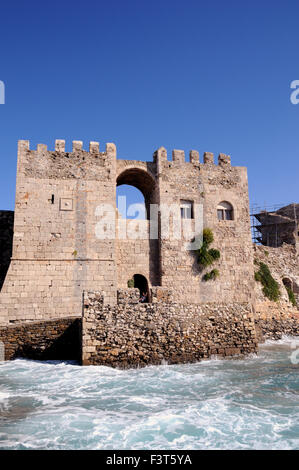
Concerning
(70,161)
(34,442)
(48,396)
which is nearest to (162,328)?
(48,396)

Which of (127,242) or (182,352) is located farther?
(127,242)

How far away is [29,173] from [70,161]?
208 centimetres

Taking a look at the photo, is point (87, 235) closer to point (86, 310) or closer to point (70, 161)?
point (70, 161)

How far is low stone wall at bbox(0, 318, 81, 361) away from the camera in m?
12.7

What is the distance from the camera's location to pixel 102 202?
17578mm

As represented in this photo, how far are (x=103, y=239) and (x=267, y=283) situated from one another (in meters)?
11.5

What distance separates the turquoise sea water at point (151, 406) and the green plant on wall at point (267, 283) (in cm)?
1057

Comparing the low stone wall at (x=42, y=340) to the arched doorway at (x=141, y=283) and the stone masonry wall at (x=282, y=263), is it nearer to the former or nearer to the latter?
the arched doorway at (x=141, y=283)

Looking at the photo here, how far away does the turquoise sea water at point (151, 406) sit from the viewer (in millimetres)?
5730

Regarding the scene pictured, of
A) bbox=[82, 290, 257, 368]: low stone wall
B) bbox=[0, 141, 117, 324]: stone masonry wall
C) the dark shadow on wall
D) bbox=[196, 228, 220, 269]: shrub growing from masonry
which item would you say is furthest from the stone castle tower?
bbox=[82, 290, 257, 368]: low stone wall

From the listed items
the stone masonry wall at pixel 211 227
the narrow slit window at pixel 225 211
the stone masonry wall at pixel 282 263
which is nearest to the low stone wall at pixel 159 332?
the stone masonry wall at pixel 211 227

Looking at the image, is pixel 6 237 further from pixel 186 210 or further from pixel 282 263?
pixel 282 263

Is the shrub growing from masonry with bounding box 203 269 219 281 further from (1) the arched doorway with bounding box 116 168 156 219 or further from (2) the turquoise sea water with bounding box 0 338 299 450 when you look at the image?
(2) the turquoise sea water with bounding box 0 338 299 450

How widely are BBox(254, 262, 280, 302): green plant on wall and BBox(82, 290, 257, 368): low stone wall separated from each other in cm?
982
